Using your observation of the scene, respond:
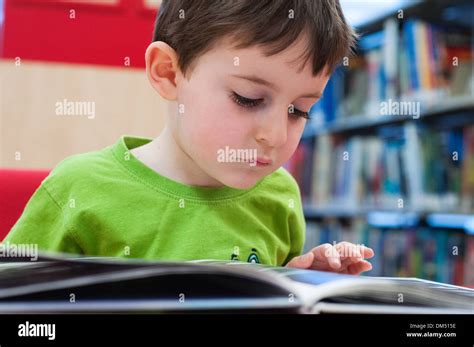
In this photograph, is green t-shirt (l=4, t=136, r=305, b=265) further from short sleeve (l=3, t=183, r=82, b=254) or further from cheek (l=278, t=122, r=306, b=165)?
cheek (l=278, t=122, r=306, b=165)

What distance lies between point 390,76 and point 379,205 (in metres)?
0.42

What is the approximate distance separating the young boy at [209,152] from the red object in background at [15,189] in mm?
90

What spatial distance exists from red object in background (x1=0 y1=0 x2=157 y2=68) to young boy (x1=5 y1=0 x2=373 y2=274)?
0.13m

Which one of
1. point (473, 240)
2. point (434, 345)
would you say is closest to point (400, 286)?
point (434, 345)

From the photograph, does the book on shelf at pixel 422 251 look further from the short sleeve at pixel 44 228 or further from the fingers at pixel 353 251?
the short sleeve at pixel 44 228

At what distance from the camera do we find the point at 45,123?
929 mm

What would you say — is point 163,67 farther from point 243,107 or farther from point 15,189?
point 15,189

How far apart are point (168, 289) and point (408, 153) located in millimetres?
1544

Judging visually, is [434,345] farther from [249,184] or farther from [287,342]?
[249,184]

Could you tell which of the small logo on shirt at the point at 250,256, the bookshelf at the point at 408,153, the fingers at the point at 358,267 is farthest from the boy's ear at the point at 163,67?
the bookshelf at the point at 408,153

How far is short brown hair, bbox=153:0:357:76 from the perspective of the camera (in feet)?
2.33

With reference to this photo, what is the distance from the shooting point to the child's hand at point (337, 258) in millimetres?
775

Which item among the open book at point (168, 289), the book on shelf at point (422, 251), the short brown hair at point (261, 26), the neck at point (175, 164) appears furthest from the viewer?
the book on shelf at point (422, 251)

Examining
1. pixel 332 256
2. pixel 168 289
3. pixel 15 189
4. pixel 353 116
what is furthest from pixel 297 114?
pixel 353 116
